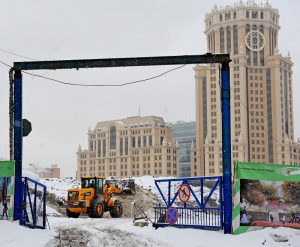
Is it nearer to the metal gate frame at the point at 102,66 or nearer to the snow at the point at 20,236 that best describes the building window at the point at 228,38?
the metal gate frame at the point at 102,66

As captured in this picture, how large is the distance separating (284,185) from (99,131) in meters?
164

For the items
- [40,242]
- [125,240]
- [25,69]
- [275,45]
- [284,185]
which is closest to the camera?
[40,242]

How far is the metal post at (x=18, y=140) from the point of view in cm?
1886

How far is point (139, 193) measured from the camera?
6406 centimetres

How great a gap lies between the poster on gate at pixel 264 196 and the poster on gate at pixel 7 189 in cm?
818

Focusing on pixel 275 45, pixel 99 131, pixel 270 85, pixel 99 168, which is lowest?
pixel 99 168

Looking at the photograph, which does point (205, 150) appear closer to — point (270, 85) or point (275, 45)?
point (270, 85)

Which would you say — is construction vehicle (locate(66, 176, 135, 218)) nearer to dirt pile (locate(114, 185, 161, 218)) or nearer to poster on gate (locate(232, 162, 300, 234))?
poster on gate (locate(232, 162, 300, 234))

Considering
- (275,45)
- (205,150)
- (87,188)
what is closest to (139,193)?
(87,188)

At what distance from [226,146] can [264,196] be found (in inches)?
94.2

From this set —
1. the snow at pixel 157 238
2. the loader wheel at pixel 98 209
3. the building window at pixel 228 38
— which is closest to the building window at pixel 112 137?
the building window at pixel 228 38

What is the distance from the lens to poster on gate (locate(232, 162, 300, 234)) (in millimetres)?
17703

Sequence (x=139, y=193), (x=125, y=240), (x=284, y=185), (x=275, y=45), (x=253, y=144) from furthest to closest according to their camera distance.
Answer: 1. (x=275, y=45)
2. (x=253, y=144)
3. (x=139, y=193)
4. (x=284, y=185)
5. (x=125, y=240)

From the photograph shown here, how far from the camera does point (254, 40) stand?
17038 centimetres
